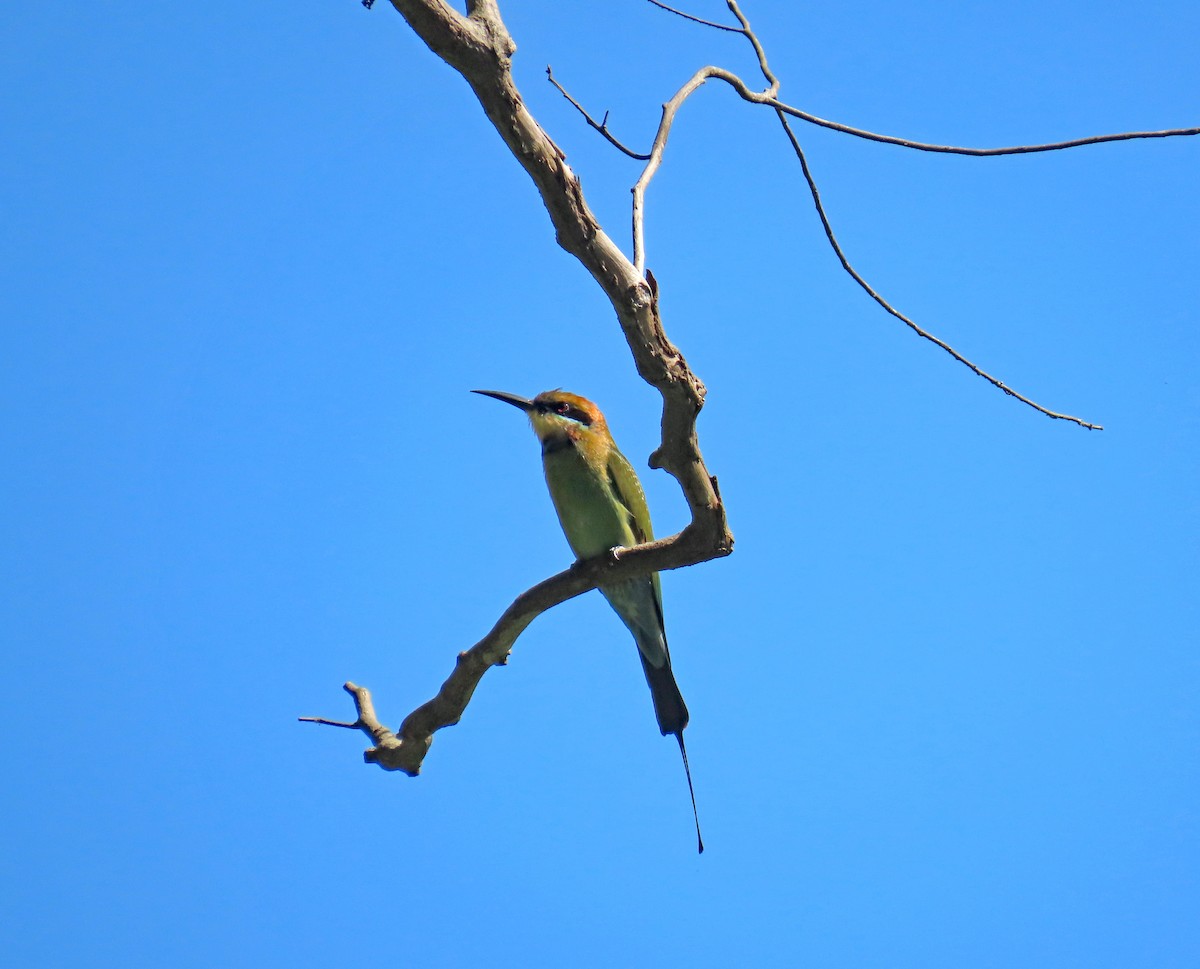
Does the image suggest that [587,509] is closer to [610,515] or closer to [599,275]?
[610,515]

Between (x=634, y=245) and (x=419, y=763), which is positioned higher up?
(x=634, y=245)

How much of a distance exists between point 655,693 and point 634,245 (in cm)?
182

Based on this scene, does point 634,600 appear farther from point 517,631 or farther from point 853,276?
point 853,276

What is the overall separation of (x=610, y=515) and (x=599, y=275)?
1.61m

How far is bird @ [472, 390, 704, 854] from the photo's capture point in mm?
3529

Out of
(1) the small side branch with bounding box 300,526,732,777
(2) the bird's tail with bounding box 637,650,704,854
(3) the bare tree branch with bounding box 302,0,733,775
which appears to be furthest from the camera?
(2) the bird's tail with bounding box 637,650,704,854

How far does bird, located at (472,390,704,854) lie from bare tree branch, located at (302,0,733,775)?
0.70m

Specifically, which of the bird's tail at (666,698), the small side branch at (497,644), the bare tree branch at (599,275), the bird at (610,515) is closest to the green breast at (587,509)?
the bird at (610,515)

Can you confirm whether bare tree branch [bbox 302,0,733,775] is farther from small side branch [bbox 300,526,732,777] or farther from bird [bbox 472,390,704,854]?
bird [bbox 472,390,704,854]

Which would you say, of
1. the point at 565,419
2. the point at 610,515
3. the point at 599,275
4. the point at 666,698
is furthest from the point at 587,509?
the point at 599,275

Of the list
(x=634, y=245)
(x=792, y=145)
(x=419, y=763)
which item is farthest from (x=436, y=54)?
(x=419, y=763)

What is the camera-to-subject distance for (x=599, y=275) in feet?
6.93

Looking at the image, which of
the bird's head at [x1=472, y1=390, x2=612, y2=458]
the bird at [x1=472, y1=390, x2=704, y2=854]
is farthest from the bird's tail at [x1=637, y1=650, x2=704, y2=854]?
the bird's head at [x1=472, y1=390, x2=612, y2=458]

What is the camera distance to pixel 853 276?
2.76 m
